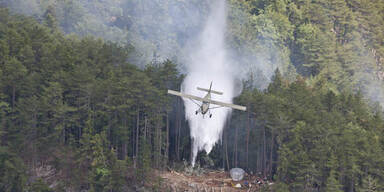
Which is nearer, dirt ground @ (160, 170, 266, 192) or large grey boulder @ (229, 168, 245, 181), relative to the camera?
dirt ground @ (160, 170, 266, 192)

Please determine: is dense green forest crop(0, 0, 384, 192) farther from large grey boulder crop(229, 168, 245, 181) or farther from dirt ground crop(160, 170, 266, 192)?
large grey boulder crop(229, 168, 245, 181)

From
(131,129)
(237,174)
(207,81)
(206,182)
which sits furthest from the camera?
(207,81)

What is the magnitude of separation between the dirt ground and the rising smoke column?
2697 mm

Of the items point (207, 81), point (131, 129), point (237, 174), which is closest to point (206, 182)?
point (237, 174)

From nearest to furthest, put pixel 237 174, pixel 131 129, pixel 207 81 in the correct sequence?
pixel 237 174, pixel 131 129, pixel 207 81

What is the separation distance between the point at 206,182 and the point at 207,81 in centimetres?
1375

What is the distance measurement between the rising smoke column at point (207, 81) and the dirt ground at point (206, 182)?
2697mm

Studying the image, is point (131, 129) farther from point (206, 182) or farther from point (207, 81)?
point (207, 81)

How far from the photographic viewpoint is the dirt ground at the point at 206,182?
Answer: 54.0 meters

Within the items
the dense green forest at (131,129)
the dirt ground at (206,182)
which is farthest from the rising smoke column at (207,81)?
the dirt ground at (206,182)

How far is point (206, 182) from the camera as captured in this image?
181ft

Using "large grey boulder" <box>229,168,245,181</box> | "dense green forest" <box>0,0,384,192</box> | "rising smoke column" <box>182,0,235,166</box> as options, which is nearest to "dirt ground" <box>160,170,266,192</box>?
"large grey boulder" <box>229,168,245,181</box>

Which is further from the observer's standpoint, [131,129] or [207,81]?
[207,81]

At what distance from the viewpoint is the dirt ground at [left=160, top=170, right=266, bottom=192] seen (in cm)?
5403
